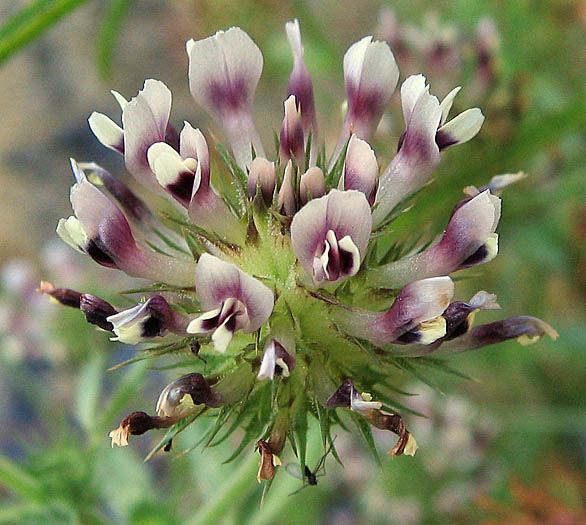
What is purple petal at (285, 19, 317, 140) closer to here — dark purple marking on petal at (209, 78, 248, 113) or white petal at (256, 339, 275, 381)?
dark purple marking on petal at (209, 78, 248, 113)

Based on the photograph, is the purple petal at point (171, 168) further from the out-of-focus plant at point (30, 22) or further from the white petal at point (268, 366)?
the out-of-focus plant at point (30, 22)

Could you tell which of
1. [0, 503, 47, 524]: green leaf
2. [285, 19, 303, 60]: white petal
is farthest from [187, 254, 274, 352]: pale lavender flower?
[0, 503, 47, 524]: green leaf

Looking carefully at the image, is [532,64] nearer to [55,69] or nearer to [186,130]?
[186,130]

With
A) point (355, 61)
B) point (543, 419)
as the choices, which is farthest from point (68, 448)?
point (543, 419)

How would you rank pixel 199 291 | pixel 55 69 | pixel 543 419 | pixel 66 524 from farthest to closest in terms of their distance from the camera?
1. pixel 55 69
2. pixel 543 419
3. pixel 66 524
4. pixel 199 291

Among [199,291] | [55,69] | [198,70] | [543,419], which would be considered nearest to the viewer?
[199,291]

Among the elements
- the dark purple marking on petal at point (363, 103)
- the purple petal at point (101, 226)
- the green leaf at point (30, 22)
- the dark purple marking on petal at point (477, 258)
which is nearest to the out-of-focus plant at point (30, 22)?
the green leaf at point (30, 22)

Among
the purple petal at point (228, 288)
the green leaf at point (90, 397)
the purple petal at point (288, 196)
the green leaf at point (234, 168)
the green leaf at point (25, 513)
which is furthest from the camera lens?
the green leaf at point (90, 397)
